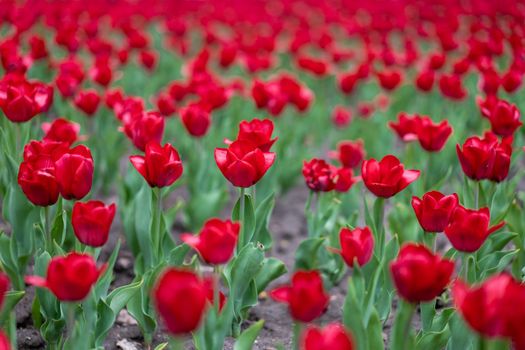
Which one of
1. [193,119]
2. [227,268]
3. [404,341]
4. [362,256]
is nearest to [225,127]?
[193,119]

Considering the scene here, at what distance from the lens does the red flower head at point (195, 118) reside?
3.08m

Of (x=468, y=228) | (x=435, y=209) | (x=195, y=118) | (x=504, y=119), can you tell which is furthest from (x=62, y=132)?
(x=504, y=119)

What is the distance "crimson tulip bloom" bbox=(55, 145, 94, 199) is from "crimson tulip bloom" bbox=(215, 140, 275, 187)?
40 centimetres

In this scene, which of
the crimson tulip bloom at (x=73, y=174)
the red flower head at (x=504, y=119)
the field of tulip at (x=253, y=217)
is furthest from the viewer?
the red flower head at (x=504, y=119)

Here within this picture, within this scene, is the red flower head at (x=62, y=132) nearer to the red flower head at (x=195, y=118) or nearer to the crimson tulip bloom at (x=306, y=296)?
the red flower head at (x=195, y=118)

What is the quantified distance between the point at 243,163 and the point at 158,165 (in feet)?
0.93

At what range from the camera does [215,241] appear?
1.73 meters

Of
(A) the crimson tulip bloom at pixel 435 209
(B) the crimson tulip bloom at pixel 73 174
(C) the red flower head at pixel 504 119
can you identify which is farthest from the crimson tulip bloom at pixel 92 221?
(C) the red flower head at pixel 504 119

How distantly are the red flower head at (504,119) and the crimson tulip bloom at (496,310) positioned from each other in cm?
157

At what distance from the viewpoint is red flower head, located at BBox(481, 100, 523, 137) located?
2924mm

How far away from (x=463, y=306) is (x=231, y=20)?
569 cm

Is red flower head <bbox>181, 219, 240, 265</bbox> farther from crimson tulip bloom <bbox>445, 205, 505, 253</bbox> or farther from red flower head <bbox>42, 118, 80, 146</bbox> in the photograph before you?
red flower head <bbox>42, 118, 80, 146</bbox>

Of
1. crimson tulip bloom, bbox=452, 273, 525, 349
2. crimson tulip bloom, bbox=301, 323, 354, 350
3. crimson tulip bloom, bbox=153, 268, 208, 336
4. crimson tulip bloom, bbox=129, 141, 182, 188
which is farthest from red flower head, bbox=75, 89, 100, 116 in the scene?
crimson tulip bloom, bbox=452, 273, 525, 349

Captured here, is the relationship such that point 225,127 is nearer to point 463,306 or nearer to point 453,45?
point 453,45
